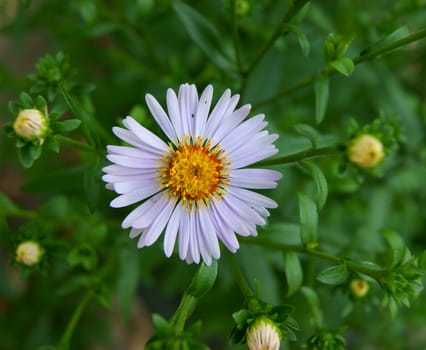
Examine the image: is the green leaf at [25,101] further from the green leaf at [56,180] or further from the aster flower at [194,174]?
the green leaf at [56,180]

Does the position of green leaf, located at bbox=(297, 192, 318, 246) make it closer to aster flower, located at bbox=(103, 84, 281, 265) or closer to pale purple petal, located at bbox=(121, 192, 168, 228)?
aster flower, located at bbox=(103, 84, 281, 265)

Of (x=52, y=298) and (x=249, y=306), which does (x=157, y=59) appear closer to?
(x=52, y=298)

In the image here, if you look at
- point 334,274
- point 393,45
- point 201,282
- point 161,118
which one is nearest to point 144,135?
point 161,118

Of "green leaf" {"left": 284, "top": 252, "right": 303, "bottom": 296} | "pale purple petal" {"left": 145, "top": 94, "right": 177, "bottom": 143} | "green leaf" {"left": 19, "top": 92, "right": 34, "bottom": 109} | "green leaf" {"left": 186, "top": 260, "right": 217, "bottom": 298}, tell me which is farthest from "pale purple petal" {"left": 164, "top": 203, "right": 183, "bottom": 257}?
"green leaf" {"left": 19, "top": 92, "right": 34, "bottom": 109}

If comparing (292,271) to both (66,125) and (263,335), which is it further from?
(66,125)

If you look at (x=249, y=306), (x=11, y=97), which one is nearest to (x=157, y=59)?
(x=11, y=97)
